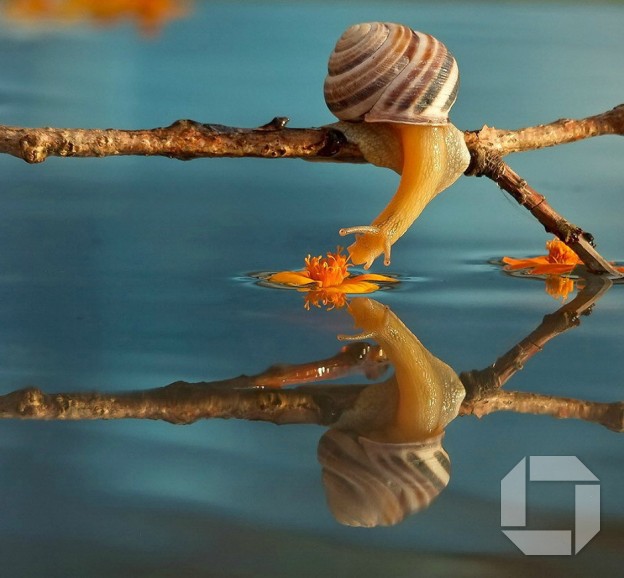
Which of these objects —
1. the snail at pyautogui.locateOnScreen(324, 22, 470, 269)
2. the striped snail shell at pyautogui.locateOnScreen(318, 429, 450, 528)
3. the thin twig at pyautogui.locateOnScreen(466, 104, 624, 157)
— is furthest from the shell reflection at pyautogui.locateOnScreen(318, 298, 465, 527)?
the thin twig at pyautogui.locateOnScreen(466, 104, 624, 157)

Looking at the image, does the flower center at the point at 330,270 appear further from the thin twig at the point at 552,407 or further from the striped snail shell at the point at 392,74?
the thin twig at the point at 552,407

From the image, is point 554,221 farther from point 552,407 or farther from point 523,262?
point 552,407

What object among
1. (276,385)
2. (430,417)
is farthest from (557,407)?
(276,385)

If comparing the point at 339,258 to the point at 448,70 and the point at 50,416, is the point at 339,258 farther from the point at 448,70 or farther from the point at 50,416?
the point at 50,416

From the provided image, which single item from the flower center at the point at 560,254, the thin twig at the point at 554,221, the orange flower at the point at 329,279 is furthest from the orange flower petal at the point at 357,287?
the flower center at the point at 560,254

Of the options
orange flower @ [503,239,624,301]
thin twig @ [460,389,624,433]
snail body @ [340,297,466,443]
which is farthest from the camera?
orange flower @ [503,239,624,301]

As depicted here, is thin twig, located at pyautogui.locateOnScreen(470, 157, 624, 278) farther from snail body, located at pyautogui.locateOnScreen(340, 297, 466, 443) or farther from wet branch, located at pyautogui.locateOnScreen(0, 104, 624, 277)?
snail body, located at pyautogui.locateOnScreen(340, 297, 466, 443)

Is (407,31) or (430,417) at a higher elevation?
(407,31)
